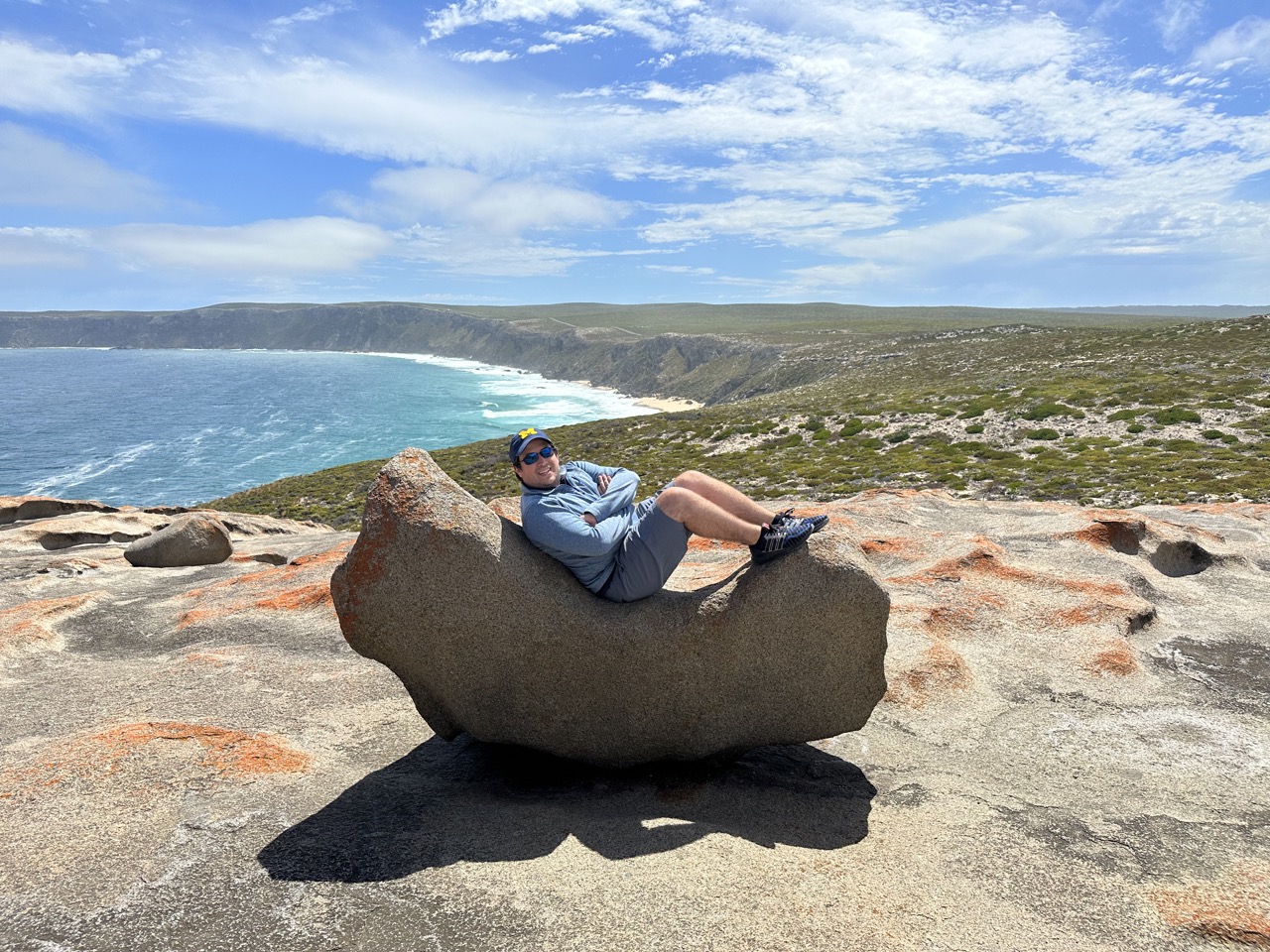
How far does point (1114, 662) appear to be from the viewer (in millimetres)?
11047

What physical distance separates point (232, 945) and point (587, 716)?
12.3ft

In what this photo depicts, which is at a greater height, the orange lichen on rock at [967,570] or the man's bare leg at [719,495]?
the man's bare leg at [719,495]

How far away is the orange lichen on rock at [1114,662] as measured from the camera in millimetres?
10898

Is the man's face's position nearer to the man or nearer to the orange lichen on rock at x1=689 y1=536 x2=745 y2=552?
the man

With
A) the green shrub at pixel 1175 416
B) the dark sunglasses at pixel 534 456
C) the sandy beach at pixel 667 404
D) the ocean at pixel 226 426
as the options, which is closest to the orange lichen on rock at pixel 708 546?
the dark sunglasses at pixel 534 456

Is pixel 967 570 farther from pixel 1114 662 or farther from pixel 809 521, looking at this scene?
pixel 809 521

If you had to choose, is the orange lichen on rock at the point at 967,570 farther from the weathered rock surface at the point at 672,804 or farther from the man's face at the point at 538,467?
the man's face at the point at 538,467

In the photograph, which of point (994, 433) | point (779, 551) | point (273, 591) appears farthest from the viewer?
point (994, 433)

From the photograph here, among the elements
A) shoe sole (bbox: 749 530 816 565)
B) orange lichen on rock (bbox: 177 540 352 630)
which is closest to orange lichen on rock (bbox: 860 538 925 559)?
shoe sole (bbox: 749 530 816 565)

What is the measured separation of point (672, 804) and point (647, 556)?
2470 mm

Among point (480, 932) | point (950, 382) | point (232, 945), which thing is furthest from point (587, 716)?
point (950, 382)

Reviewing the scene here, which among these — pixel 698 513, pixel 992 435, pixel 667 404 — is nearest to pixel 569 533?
pixel 698 513

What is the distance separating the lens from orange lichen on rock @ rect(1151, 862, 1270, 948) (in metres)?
5.66

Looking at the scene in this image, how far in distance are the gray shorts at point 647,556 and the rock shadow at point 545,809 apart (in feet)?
6.76
